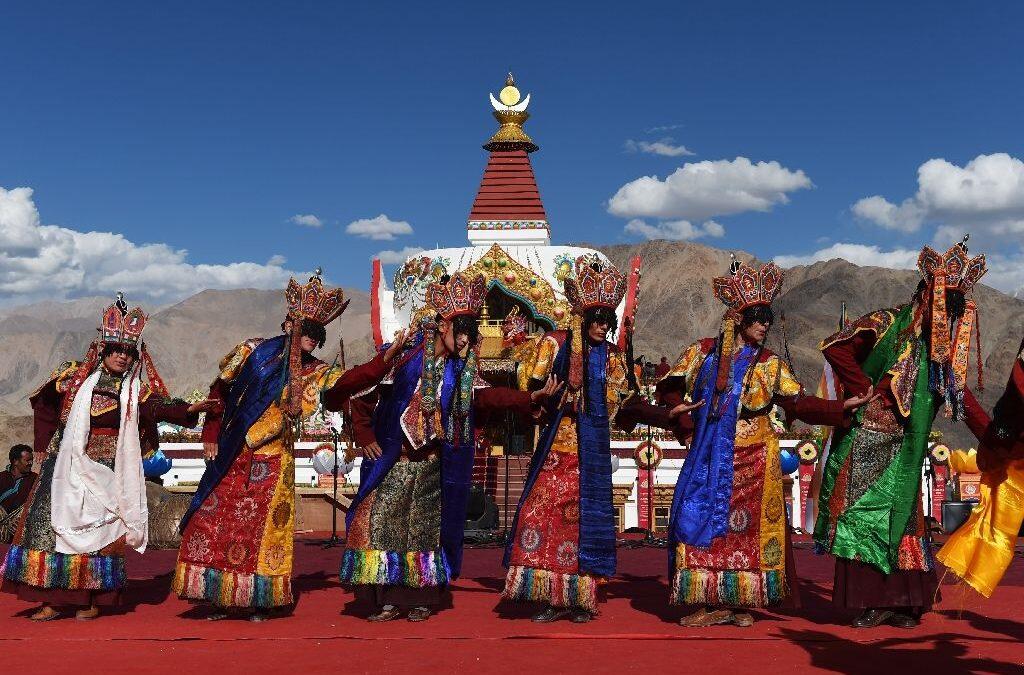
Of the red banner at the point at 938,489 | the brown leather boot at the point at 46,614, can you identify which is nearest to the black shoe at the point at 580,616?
the brown leather boot at the point at 46,614

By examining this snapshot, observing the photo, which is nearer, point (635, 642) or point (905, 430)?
point (635, 642)

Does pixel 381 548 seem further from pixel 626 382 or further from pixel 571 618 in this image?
pixel 626 382

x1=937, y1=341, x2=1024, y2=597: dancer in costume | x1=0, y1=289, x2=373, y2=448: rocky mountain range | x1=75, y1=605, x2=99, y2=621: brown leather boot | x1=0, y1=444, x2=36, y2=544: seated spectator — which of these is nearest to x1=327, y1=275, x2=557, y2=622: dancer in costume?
x1=75, y1=605, x2=99, y2=621: brown leather boot

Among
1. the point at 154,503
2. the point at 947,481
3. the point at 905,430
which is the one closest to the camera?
the point at 905,430

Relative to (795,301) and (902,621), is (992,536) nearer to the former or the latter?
(902,621)

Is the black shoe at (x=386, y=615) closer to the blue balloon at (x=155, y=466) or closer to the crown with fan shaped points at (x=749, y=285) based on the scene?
the crown with fan shaped points at (x=749, y=285)

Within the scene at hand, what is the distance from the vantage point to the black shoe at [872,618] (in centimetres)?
689

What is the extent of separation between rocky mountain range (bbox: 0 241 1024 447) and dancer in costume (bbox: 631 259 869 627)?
3431cm

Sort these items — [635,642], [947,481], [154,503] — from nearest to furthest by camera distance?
[635,642] → [154,503] → [947,481]

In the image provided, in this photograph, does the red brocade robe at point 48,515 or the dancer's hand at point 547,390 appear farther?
the red brocade robe at point 48,515

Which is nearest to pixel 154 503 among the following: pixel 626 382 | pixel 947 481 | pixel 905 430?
pixel 626 382

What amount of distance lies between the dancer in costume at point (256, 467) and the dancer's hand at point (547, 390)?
0.92 meters

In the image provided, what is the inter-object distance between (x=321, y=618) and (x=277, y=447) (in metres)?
1.09

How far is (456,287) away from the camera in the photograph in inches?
292
